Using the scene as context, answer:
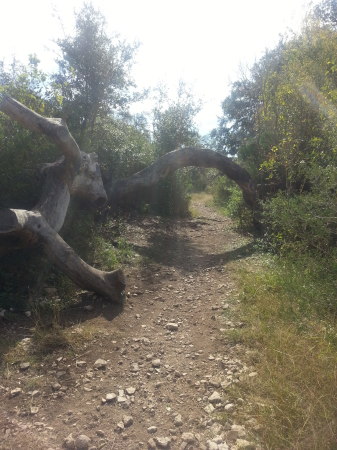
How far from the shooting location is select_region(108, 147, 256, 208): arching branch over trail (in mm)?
8344

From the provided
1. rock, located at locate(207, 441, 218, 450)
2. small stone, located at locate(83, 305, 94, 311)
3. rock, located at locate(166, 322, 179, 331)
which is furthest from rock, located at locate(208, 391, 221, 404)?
small stone, located at locate(83, 305, 94, 311)

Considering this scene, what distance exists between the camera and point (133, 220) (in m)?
8.92

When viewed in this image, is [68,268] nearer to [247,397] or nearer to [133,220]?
[247,397]

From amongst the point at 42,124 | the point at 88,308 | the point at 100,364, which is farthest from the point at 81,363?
the point at 42,124

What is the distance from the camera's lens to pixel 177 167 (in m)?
8.82

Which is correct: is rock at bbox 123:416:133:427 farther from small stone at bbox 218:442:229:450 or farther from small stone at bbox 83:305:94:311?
small stone at bbox 83:305:94:311

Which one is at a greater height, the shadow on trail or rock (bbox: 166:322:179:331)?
the shadow on trail

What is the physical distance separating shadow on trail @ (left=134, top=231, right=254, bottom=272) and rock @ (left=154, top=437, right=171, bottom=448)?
12.1ft

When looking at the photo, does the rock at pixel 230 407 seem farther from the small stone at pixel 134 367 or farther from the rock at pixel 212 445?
the small stone at pixel 134 367

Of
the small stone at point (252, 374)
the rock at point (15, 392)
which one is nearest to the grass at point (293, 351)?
the small stone at point (252, 374)

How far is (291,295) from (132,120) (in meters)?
10.8

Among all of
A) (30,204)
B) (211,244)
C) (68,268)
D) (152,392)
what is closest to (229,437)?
(152,392)

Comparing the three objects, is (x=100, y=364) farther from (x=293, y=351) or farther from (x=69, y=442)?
(x=293, y=351)

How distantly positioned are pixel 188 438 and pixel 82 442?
0.71 meters
